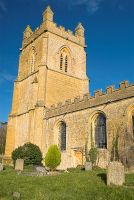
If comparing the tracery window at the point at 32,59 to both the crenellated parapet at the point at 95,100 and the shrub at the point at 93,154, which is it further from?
the shrub at the point at 93,154

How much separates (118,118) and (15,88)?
62.8 ft

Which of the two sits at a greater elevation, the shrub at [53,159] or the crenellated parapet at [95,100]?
A: the crenellated parapet at [95,100]

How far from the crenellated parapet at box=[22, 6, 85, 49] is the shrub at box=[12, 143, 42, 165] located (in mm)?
16662

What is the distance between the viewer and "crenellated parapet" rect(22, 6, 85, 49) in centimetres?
3316

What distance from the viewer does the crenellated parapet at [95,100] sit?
19359 millimetres

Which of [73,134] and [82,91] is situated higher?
[82,91]

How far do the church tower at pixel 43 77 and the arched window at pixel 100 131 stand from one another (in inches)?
275

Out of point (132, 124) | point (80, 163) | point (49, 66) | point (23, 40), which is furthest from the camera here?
point (23, 40)

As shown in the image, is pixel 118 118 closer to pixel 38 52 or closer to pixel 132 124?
pixel 132 124

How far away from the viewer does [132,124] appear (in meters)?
19.0

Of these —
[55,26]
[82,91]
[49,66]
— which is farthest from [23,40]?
[82,91]

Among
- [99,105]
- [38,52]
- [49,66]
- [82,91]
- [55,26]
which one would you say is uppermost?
[55,26]

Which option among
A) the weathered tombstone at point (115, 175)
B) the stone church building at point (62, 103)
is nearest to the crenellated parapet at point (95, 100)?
the stone church building at point (62, 103)

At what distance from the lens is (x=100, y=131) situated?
2177 centimetres
